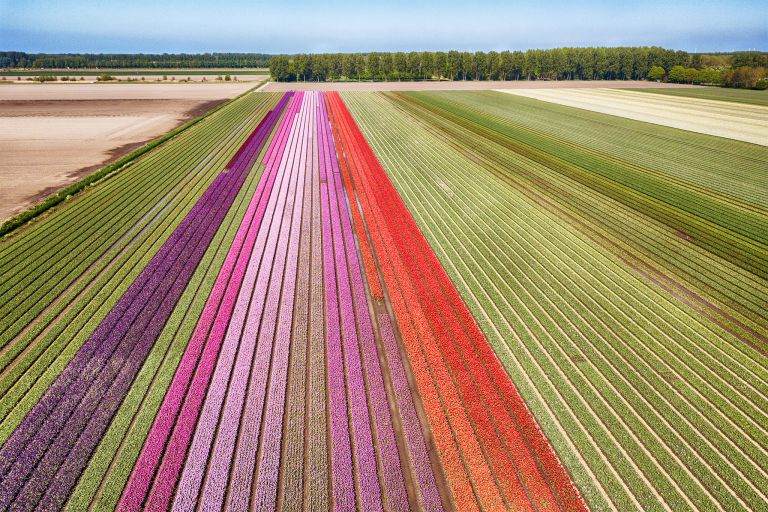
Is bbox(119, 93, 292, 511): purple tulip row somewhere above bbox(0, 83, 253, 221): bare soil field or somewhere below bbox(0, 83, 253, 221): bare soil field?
below

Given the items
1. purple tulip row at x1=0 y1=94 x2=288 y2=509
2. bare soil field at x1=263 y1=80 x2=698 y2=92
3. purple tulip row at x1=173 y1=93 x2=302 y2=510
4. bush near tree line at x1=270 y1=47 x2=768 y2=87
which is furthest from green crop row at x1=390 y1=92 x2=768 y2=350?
bush near tree line at x1=270 y1=47 x2=768 y2=87

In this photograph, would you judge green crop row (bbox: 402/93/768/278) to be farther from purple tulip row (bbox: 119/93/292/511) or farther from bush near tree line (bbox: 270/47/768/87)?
bush near tree line (bbox: 270/47/768/87)

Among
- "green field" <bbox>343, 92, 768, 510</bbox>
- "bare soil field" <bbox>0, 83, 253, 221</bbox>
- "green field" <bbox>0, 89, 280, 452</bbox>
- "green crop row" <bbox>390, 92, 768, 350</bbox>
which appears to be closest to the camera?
"green field" <bbox>343, 92, 768, 510</bbox>

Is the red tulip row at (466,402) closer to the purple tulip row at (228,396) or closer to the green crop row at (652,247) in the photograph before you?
the purple tulip row at (228,396)

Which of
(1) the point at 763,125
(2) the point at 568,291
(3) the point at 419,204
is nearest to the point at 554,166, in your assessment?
(3) the point at 419,204

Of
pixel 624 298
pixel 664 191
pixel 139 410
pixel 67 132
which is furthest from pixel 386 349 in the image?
pixel 67 132

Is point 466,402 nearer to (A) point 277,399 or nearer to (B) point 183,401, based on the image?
(A) point 277,399

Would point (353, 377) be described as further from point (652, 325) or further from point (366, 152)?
point (366, 152)
